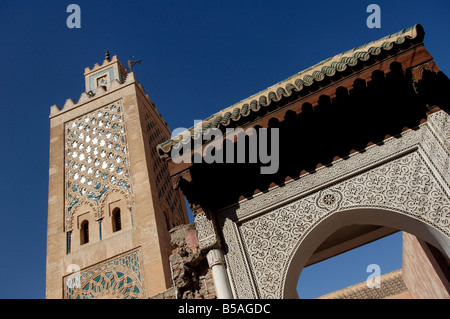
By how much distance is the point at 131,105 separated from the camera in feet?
32.0

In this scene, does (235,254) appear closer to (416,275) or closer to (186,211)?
(416,275)

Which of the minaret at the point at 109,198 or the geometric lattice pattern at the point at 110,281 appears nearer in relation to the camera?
the geometric lattice pattern at the point at 110,281

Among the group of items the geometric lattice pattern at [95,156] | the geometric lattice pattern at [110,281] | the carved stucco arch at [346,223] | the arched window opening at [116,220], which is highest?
the geometric lattice pattern at [95,156]

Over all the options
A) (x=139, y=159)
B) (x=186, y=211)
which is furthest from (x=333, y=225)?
(x=186, y=211)

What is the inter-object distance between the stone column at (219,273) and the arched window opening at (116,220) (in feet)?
16.5

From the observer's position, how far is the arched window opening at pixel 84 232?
26.8ft

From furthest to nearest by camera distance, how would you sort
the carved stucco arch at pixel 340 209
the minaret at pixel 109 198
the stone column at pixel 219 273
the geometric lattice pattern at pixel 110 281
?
1. the minaret at pixel 109 198
2. the geometric lattice pattern at pixel 110 281
3. the stone column at pixel 219 273
4. the carved stucco arch at pixel 340 209

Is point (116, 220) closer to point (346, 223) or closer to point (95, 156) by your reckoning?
point (95, 156)

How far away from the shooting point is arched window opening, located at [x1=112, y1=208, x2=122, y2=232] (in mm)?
8095

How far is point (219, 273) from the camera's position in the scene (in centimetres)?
330

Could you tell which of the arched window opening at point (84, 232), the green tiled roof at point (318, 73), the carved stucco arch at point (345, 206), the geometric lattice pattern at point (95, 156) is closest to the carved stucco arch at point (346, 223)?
the carved stucco arch at point (345, 206)

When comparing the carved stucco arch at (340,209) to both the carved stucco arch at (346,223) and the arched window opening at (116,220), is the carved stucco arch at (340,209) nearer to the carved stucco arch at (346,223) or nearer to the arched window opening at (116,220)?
the carved stucco arch at (346,223)

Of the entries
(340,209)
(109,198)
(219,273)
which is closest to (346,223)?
(340,209)

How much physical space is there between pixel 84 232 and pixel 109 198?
0.80 metres
